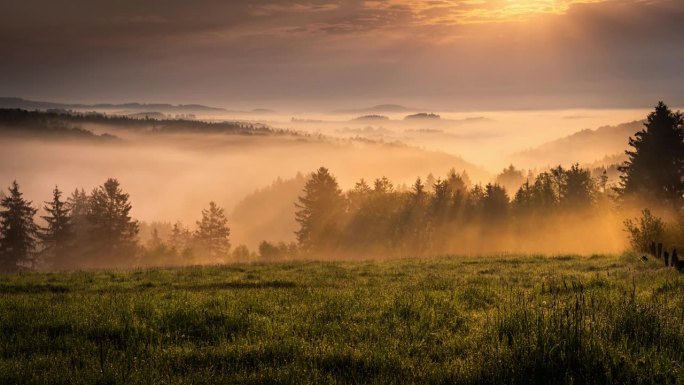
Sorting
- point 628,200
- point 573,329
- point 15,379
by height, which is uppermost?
point 628,200

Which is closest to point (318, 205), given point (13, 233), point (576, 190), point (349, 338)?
point (576, 190)

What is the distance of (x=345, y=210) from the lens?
103188mm

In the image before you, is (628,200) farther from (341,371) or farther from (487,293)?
(341,371)

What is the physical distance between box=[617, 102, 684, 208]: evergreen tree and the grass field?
46808mm

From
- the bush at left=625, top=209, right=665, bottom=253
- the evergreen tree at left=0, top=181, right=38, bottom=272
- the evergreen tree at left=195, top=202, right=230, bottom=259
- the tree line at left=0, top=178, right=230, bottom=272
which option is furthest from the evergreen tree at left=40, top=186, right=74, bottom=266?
the bush at left=625, top=209, right=665, bottom=253

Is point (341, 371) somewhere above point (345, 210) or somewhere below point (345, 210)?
below

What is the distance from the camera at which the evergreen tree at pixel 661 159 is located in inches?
2172

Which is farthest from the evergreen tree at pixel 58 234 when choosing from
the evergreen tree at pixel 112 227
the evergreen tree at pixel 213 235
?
the evergreen tree at pixel 213 235

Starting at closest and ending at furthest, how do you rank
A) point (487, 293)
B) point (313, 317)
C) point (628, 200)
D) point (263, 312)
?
point (313, 317), point (263, 312), point (487, 293), point (628, 200)

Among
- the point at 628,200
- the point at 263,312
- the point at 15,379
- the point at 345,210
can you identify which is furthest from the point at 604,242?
the point at 15,379

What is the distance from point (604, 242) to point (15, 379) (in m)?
77.3

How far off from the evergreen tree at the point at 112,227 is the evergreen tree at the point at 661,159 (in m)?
77.7

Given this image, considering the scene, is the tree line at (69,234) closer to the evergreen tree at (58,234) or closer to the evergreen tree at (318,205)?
the evergreen tree at (58,234)

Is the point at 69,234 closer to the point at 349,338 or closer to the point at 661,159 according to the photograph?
the point at 661,159
